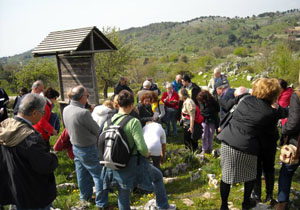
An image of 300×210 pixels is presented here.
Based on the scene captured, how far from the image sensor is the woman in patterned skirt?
128 inches

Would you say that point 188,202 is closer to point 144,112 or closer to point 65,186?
point 144,112

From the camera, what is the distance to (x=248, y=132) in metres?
3.27

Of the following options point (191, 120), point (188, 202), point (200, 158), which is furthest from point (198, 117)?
point (188, 202)

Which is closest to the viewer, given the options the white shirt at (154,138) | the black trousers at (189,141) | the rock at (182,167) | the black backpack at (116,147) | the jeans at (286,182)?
the black backpack at (116,147)

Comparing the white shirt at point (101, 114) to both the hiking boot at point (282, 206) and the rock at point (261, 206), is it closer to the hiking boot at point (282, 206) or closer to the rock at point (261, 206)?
the rock at point (261, 206)

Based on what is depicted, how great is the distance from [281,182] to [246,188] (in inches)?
19.4

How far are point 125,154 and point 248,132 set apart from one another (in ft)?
5.46

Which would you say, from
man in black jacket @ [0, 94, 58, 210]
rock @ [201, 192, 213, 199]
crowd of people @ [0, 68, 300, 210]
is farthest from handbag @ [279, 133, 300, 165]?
man in black jacket @ [0, 94, 58, 210]

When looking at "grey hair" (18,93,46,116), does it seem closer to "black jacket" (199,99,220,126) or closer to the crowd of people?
the crowd of people

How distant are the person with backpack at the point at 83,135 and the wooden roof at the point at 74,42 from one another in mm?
3156

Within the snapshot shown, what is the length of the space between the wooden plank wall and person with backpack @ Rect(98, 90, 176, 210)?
4261 millimetres

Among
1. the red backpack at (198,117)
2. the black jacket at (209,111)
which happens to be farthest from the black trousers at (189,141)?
the black jacket at (209,111)

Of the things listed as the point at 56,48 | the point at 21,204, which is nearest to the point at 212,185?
the point at 21,204

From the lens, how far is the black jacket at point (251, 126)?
3.25 metres
